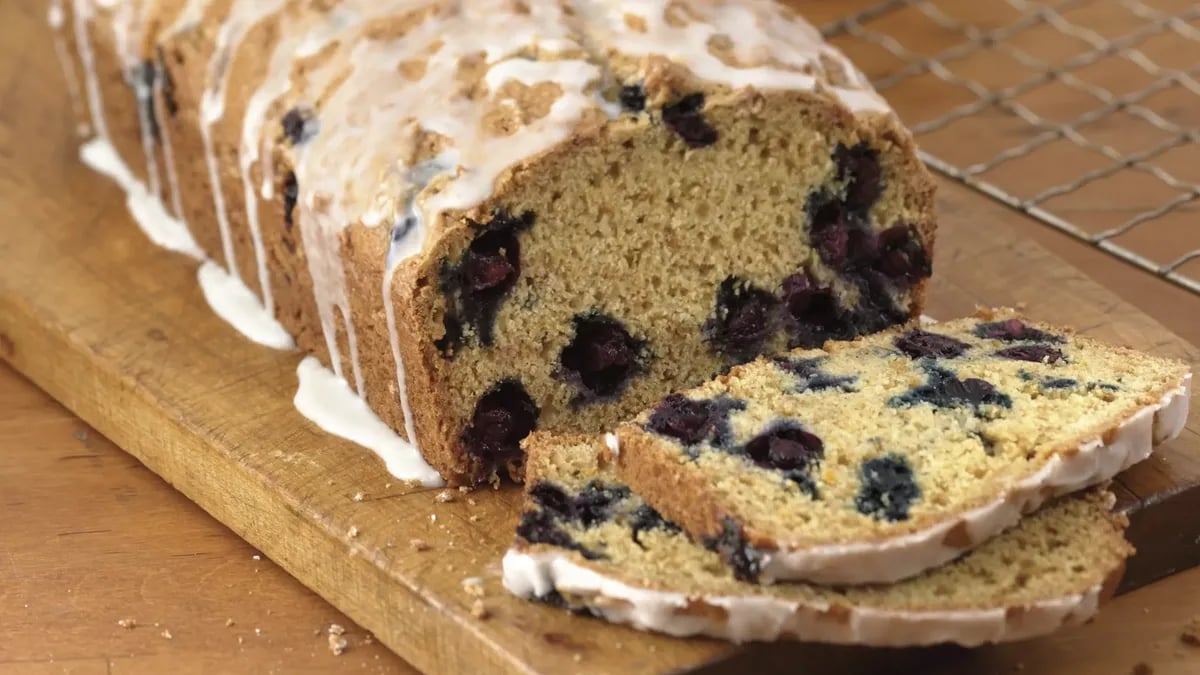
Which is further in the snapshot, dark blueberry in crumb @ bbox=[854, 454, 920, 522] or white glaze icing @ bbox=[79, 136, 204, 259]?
white glaze icing @ bbox=[79, 136, 204, 259]

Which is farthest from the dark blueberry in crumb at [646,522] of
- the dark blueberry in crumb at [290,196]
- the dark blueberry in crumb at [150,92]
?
the dark blueberry in crumb at [150,92]

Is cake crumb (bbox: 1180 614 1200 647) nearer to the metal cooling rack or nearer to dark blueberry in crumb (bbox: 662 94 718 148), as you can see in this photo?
the metal cooling rack

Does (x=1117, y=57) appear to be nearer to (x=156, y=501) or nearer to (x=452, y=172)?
(x=452, y=172)

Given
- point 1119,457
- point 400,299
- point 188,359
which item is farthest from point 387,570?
point 1119,457

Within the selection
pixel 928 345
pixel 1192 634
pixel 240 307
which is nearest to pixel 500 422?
pixel 928 345

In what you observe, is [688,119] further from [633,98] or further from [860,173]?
[860,173]

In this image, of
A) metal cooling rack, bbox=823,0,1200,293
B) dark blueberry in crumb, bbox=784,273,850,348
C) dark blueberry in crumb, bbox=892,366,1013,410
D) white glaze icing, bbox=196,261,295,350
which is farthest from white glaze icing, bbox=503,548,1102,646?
metal cooling rack, bbox=823,0,1200,293

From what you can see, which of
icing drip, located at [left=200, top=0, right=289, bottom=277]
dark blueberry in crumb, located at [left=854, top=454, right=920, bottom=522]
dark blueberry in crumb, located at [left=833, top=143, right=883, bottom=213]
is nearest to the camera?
dark blueberry in crumb, located at [left=854, top=454, right=920, bottom=522]
